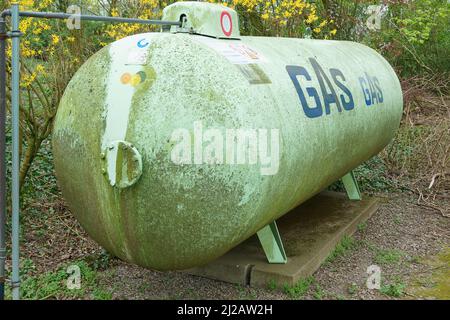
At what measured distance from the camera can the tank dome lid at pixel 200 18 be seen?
310cm

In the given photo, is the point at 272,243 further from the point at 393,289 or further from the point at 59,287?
the point at 59,287

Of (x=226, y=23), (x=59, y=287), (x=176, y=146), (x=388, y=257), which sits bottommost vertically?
(x=59, y=287)

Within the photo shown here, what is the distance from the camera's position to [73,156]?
2.70m

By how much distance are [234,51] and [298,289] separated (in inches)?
64.4

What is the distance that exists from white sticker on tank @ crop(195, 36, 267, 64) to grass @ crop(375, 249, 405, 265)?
2003mm

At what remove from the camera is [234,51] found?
293 cm

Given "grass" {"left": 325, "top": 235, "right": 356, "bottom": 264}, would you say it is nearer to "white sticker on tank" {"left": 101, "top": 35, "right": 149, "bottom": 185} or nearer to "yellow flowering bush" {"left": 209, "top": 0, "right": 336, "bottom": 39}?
"white sticker on tank" {"left": 101, "top": 35, "right": 149, "bottom": 185}

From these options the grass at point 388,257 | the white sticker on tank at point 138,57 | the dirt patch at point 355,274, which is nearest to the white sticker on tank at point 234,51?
the white sticker on tank at point 138,57

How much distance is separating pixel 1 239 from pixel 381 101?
3313 millimetres

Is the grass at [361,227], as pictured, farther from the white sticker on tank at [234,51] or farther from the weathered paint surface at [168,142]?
the white sticker on tank at [234,51]

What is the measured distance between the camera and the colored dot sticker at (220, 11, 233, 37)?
10.5 feet

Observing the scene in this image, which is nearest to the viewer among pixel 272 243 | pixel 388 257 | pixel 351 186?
pixel 272 243

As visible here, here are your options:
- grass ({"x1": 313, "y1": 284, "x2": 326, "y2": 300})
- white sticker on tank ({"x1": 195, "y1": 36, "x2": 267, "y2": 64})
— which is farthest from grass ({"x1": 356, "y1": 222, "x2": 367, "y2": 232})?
white sticker on tank ({"x1": 195, "y1": 36, "x2": 267, "y2": 64})

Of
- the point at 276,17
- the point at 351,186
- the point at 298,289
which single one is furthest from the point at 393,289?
the point at 276,17
